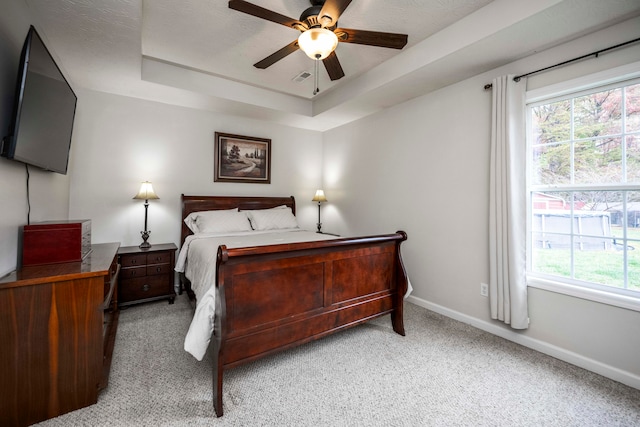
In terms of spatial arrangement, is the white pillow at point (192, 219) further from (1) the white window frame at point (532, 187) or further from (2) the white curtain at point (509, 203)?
(1) the white window frame at point (532, 187)

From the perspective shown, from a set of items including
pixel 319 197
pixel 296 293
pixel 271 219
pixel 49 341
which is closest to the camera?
pixel 49 341

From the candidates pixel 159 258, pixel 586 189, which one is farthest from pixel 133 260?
pixel 586 189

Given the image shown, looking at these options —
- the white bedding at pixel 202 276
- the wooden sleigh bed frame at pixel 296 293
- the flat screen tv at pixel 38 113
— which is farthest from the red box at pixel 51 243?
the wooden sleigh bed frame at pixel 296 293

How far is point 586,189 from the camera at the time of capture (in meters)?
2.10

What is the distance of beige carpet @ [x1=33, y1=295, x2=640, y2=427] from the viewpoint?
152cm

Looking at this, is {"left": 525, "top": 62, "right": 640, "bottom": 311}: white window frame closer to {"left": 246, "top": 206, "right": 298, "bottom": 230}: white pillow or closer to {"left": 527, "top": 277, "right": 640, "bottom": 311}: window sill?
{"left": 527, "top": 277, "right": 640, "bottom": 311}: window sill

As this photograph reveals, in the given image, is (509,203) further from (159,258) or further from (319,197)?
(159,258)

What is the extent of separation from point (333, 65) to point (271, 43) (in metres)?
0.77

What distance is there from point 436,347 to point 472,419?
2.54 feet

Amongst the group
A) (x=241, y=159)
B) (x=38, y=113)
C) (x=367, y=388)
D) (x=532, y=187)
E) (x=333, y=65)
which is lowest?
(x=367, y=388)

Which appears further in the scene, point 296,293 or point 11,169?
point 296,293

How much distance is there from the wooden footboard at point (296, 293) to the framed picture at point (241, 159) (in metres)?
2.47

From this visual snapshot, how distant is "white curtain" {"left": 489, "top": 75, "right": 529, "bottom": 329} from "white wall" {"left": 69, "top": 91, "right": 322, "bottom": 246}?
312 cm

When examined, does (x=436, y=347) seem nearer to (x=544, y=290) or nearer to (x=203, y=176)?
(x=544, y=290)
